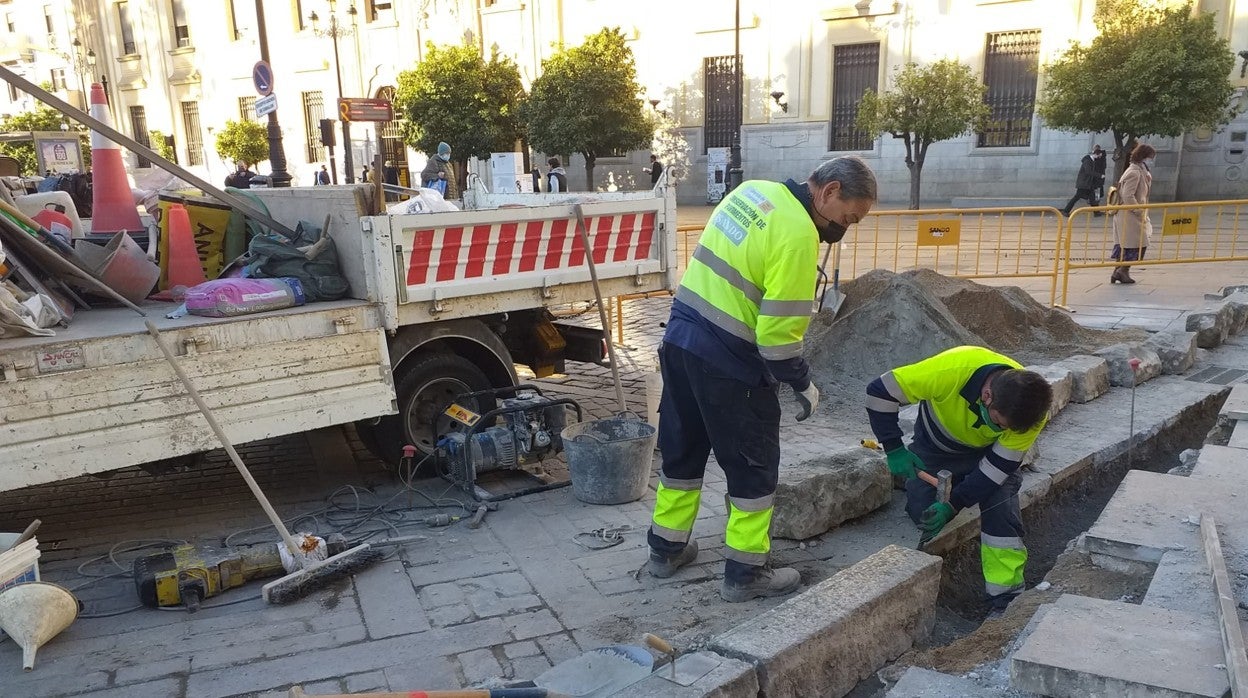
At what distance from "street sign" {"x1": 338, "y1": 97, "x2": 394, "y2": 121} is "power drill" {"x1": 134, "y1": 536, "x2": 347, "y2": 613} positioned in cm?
869

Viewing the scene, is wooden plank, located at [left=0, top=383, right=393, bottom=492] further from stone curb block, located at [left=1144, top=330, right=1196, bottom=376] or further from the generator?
stone curb block, located at [left=1144, top=330, right=1196, bottom=376]

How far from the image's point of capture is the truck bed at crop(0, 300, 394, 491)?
345 centimetres

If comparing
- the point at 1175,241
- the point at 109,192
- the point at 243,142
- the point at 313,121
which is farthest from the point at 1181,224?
the point at 313,121

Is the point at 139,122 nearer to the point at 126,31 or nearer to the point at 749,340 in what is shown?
the point at 126,31

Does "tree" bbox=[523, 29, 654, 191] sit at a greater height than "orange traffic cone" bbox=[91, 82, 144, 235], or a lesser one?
greater

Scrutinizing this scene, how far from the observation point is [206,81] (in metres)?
33.6

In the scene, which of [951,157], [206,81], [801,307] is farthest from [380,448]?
[206,81]

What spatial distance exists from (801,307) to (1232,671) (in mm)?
1608

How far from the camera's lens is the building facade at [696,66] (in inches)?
799

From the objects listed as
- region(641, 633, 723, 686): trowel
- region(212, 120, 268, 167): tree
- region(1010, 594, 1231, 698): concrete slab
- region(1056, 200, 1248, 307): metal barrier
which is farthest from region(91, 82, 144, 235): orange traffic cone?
region(212, 120, 268, 167): tree

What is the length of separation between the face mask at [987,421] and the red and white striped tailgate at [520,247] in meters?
2.38

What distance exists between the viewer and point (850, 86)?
23156 mm

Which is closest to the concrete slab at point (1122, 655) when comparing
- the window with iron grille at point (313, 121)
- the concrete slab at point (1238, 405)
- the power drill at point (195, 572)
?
the concrete slab at point (1238, 405)

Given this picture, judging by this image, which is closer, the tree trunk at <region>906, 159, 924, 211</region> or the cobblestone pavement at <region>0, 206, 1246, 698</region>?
the cobblestone pavement at <region>0, 206, 1246, 698</region>
